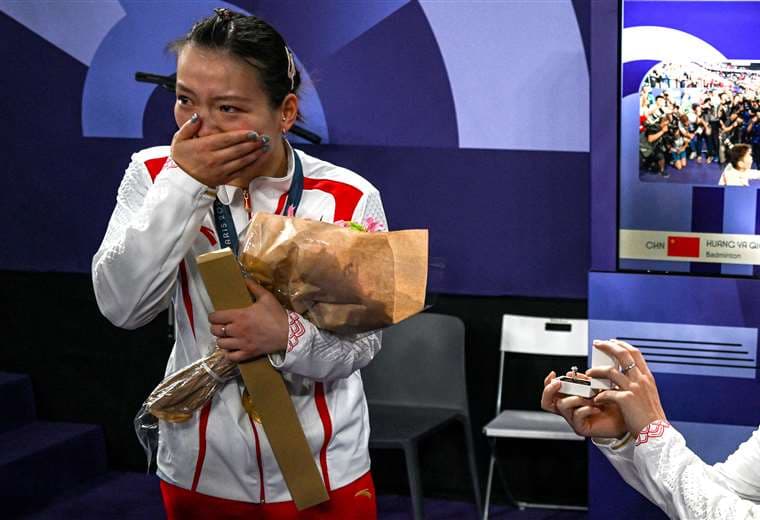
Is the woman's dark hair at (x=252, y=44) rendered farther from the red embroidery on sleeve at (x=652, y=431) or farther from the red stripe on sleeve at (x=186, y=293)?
the red embroidery on sleeve at (x=652, y=431)

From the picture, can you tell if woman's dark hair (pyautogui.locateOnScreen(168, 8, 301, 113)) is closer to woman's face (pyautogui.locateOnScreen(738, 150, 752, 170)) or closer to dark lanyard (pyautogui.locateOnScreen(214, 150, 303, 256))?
dark lanyard (pyautogui.locateOnScreen(214, 150, 303, 256))

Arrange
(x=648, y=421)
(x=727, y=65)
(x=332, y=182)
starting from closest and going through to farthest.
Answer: (x=648, y=421)
(x=332, y=182)
(x=727, y=65)

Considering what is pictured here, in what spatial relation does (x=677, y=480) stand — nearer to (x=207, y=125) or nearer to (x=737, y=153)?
(x=207, y=125)

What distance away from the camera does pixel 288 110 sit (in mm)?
2059

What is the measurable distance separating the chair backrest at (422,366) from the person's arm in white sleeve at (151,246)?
2.53 meters

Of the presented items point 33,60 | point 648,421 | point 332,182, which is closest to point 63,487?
point 33,60

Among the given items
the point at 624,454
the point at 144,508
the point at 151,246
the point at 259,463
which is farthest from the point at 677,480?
the point at 144,508

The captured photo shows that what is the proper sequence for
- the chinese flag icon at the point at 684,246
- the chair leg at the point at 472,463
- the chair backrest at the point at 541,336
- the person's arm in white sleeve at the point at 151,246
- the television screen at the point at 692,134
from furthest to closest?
1. the chair backrest at the point at 541,336
2. the chair leg at the point at 472,463
3. the chinese flag icon at the point at 684,246
4. the television screen at the point at 692,134
5. the person's arm in white sleeve at the point at 151,246

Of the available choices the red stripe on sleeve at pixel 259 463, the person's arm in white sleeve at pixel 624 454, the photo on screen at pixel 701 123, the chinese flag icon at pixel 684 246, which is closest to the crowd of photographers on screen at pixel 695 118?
the photo on screen at pixel 701 123

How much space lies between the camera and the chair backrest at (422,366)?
171 inches

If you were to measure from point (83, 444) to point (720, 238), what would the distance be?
3.05 m

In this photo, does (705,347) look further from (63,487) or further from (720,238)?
(63,487)

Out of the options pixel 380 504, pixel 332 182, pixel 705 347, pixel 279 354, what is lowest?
pixel 380 504

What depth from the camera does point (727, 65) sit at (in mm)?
3309
